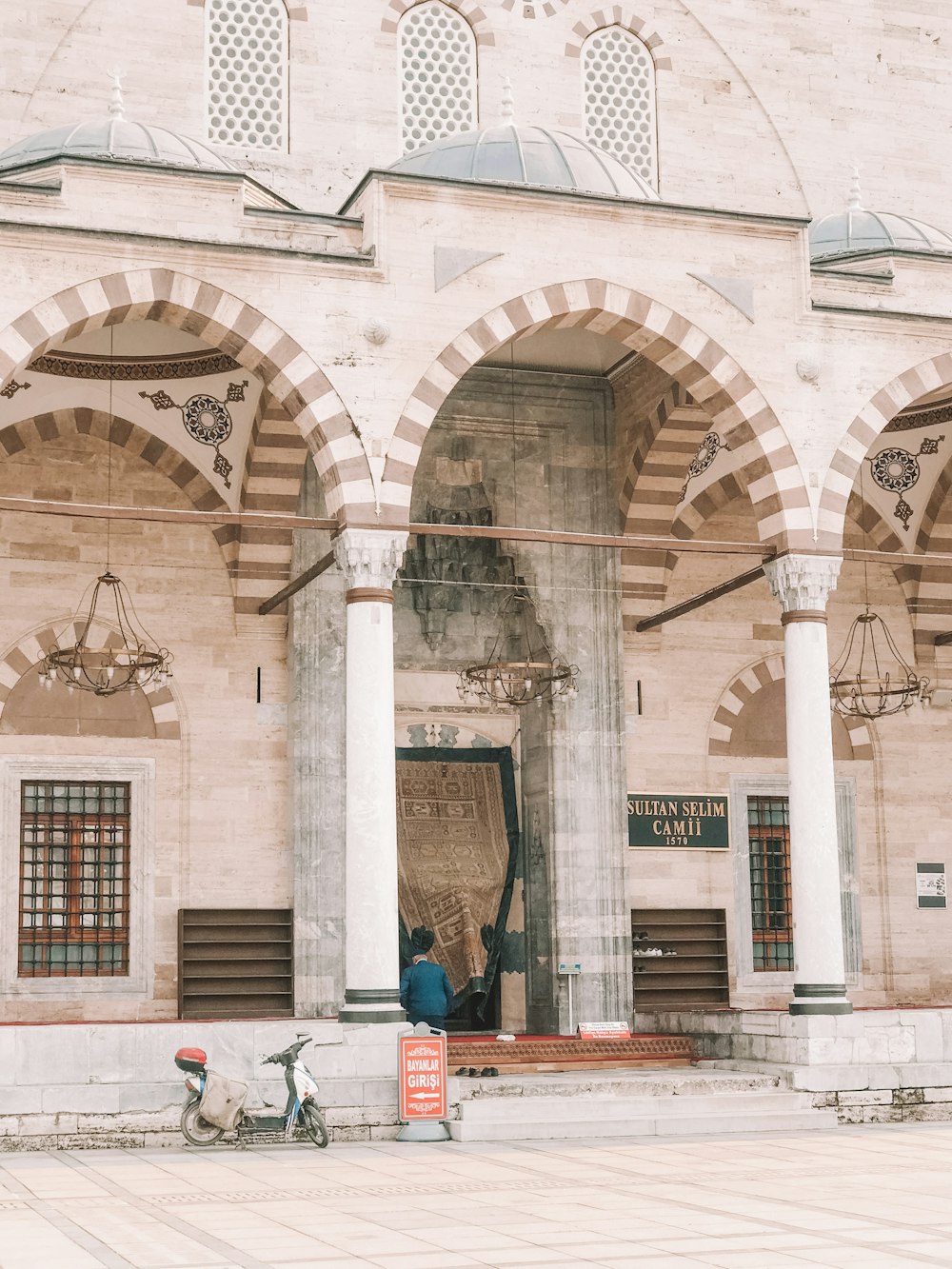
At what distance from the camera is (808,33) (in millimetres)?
15453

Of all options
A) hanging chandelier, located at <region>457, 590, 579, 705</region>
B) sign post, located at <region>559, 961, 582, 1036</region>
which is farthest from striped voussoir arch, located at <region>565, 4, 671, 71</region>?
sign post, located at <region>559, 961, 582, 1036</region>

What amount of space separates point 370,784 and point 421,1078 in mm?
1774

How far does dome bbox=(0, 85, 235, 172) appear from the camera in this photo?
38.3 ft

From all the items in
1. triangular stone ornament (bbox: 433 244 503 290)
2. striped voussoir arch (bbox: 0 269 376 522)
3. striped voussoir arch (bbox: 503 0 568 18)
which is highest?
striped voussoir arch (bbox: 503 0 568 18)

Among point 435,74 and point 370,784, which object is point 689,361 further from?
point 435,74

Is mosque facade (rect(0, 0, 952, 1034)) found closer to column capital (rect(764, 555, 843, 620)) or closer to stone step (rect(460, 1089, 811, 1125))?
column capital (rect(764, 555, 843, 620))

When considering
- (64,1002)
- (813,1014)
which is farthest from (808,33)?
(64,1002)

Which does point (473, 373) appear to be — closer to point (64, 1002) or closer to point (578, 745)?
point (578, 745)

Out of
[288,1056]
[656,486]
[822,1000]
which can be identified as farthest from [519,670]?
[288,1056]

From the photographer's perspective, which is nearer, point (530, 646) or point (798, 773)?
point (798, 773)

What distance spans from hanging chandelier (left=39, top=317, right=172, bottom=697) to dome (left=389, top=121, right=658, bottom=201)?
2602mm

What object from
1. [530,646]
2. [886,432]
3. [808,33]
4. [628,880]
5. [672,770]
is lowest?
[628,880]

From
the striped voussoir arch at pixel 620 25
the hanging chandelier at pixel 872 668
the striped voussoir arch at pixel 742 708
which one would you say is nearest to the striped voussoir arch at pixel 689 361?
the striped voussoir arch at pixel 742 708

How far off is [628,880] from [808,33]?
25.3 ft
